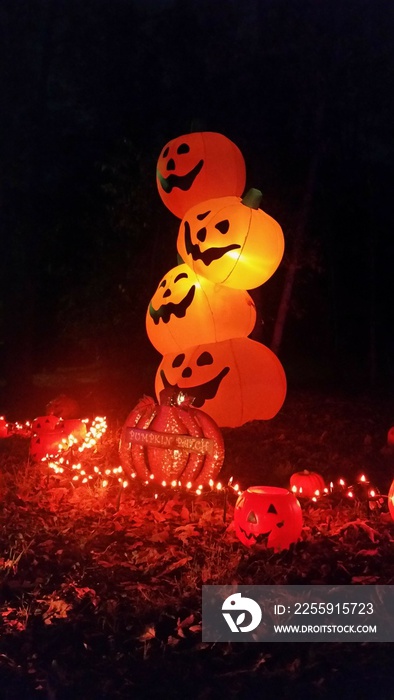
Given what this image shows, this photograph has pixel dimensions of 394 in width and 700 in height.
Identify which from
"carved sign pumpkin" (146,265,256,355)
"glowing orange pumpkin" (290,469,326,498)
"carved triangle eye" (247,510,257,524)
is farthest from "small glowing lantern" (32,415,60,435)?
"carved triangle eye" (247,510,257,524)

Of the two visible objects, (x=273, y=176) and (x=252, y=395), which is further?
(x=273, y=176)

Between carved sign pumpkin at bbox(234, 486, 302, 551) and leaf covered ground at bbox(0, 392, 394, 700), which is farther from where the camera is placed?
carved sign pumpkin at bbox(234, 486, 302, 551)

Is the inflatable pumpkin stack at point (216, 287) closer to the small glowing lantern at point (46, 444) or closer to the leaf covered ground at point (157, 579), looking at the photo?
the leaf covered ground at point (157, 579)

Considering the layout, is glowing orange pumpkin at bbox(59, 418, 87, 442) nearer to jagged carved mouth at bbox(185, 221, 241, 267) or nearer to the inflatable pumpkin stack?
the inflatable pumpkin stack

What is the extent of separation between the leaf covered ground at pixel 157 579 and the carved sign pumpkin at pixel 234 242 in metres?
2.18

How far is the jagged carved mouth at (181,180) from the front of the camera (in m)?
8.18

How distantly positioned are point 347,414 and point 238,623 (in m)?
6.91

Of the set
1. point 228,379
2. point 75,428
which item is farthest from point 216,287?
point 75,428

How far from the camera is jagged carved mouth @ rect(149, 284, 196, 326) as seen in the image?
320 inches

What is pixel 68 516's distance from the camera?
5637mm

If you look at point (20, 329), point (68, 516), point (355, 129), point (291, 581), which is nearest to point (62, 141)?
point (20, 329)

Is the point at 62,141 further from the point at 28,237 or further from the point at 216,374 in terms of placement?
the point at 216,374

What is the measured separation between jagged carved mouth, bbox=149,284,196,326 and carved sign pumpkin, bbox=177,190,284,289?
12.2 inches

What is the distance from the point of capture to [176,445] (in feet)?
19.6
